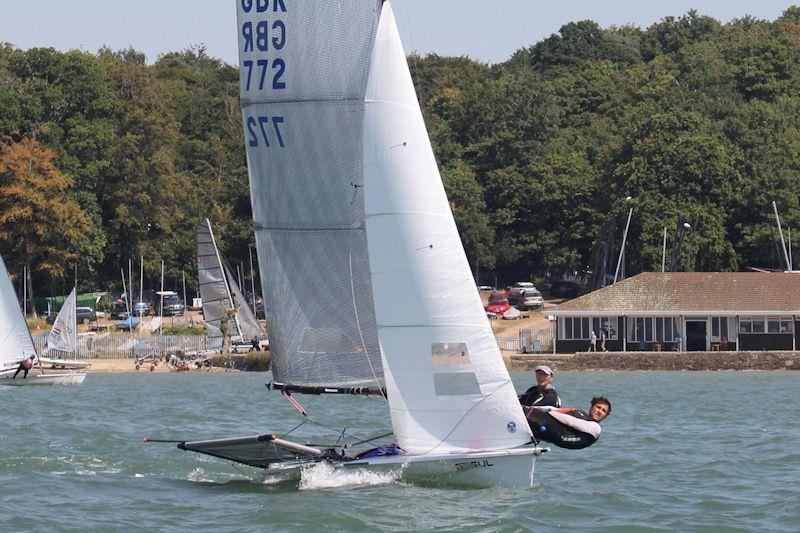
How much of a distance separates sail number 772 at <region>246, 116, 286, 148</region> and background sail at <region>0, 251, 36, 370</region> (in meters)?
24.5

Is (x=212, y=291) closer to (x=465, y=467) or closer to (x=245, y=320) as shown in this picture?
(x=245, y=320)

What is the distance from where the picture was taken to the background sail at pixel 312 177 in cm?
1603

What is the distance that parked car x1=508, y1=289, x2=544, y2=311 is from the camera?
6650cm

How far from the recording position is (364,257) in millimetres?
16266

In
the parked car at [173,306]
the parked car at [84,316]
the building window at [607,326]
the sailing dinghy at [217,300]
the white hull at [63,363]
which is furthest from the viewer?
the parked car at [173,306]

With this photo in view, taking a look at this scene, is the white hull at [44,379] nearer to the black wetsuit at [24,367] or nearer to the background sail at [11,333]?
the black wetsuit at [24,367]

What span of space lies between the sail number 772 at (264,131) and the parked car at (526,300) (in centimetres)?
5025

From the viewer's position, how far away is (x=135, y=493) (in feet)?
54.9

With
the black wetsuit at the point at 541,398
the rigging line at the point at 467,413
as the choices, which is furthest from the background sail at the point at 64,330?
the rigging line at the point at 467,413

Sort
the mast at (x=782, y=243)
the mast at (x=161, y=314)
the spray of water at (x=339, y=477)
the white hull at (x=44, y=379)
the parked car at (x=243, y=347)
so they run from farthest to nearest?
the mast at (x=782, y=243), the mast at (x=161, y=314), the parked car at (x=243, y=347), the white hull at (x=44, y=379), the spray of water at (x=339, y=477)

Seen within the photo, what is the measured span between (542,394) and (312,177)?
3.51m

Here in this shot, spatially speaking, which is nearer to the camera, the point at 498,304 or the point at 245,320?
the point at 245,320

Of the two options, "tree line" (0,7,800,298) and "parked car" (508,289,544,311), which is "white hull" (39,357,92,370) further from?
"parked car" (508,289,544,311)

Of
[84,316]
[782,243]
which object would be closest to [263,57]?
[782,243]
